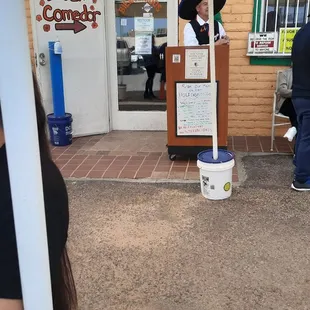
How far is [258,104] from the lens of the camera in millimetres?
5527


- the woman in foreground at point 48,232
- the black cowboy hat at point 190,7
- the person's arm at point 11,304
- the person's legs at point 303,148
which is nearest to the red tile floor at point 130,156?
the person's legs at point 303,148

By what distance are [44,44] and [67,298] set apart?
4.54 metres

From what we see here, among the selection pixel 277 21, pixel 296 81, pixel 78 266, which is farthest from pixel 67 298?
pixel 277 21

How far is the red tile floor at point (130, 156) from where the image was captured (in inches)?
174

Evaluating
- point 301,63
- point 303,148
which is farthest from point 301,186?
point 301,63

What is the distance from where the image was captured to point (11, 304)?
997 millimetres

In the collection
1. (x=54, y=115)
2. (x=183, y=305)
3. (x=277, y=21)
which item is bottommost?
(x=183, y=305)

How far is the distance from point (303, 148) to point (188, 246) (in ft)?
4.97

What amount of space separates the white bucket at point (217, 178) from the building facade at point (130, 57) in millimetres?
2086

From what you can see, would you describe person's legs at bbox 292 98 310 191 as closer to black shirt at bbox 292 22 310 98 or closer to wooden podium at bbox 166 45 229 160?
black shirt at bbox 292 22 310 98

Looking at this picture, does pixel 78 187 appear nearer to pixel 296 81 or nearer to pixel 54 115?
pixel 54 115

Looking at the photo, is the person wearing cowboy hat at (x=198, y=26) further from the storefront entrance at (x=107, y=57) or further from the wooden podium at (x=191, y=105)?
the storefront entrance at (x=107, y=57)

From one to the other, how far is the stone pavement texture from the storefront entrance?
1819 mm

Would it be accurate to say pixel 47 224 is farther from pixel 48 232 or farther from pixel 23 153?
pixel 23 153
